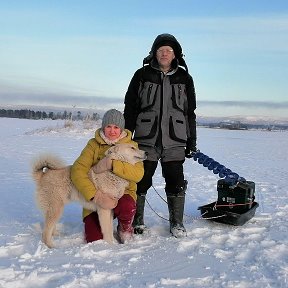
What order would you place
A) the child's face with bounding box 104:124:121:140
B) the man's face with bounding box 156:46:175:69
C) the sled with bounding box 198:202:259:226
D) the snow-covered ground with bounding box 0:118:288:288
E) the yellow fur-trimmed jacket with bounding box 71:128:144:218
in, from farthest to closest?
the sled with bounding box 198:202:259:226
the man's face with bounding box 156:46:175:69
the child's face with bounding box 104:124:121:140
the yellow fur-trimmed jacket with bounding box 71:128:144:218
the snow-covered ground with bounding box 0:118:288:288

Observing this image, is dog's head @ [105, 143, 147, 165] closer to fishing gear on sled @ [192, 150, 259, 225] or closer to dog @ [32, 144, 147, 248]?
dog @ [32, 144, 147, 248]

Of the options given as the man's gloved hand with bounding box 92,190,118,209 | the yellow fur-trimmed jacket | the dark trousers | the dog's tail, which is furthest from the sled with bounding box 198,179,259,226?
the dog's tail

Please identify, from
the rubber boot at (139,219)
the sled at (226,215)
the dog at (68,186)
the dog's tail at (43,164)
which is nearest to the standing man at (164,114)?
the rubber boot at (139,219)

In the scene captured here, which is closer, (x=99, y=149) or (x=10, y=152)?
(x=99, y=149)

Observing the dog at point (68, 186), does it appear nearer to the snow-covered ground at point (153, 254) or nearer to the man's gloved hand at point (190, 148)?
the snow-covered ground at point (153, 254)

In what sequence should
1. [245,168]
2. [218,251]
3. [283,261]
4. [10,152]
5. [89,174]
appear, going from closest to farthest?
[283,261]
[218,251]
[89,174]
[245,168]
[10,152]

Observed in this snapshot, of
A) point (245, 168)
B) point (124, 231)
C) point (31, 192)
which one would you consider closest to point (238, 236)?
point (124, 231)

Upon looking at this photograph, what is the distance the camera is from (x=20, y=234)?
14.3ft

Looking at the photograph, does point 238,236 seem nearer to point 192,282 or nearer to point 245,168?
point 192,282

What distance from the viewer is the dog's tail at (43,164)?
4297 millimetres

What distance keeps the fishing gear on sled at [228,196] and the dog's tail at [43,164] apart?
5.63ft

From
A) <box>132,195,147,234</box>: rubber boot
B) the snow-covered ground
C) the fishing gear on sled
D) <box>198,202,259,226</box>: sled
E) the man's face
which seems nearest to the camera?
the snow-covered ground

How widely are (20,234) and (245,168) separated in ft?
25.9

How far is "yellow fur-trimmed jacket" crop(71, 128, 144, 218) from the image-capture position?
13.6 ft
